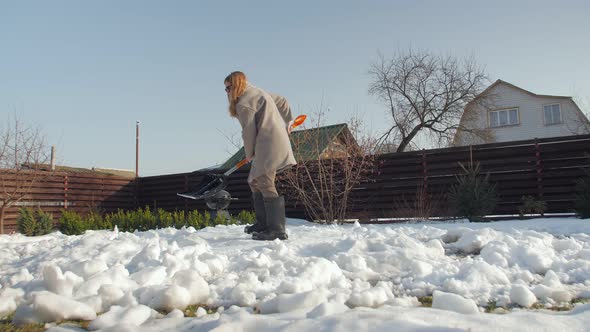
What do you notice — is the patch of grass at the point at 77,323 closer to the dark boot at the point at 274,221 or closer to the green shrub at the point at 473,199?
the dark boot at the point at 274,221

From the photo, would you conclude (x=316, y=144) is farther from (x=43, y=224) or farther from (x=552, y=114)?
(x=552, y=114)

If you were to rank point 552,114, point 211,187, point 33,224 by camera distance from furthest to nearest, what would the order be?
1. point 552,114
2. point 33,224
3. point 211,187

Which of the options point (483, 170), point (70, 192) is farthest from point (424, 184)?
point (70, 192)

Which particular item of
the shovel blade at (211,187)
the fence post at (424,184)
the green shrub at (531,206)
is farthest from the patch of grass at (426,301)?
the fence post at (424,184)

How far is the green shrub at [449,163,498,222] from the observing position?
347 inches

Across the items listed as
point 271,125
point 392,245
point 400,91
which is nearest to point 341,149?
point 271,125

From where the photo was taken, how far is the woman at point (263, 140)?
424 cm

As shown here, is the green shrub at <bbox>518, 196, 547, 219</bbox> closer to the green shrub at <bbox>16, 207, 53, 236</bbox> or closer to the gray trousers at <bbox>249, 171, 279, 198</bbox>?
the gray trousers at <bbox>249, 171, 279, 198</bbox>

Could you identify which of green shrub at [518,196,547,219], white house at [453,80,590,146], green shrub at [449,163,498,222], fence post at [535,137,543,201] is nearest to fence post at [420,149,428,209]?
green shrub at [449,163,498,222]

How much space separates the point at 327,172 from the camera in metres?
10.9

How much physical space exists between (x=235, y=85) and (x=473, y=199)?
6.36 meters

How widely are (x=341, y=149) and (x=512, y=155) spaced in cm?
433

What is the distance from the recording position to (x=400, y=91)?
23.0 m

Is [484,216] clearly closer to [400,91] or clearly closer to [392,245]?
[392,245]
